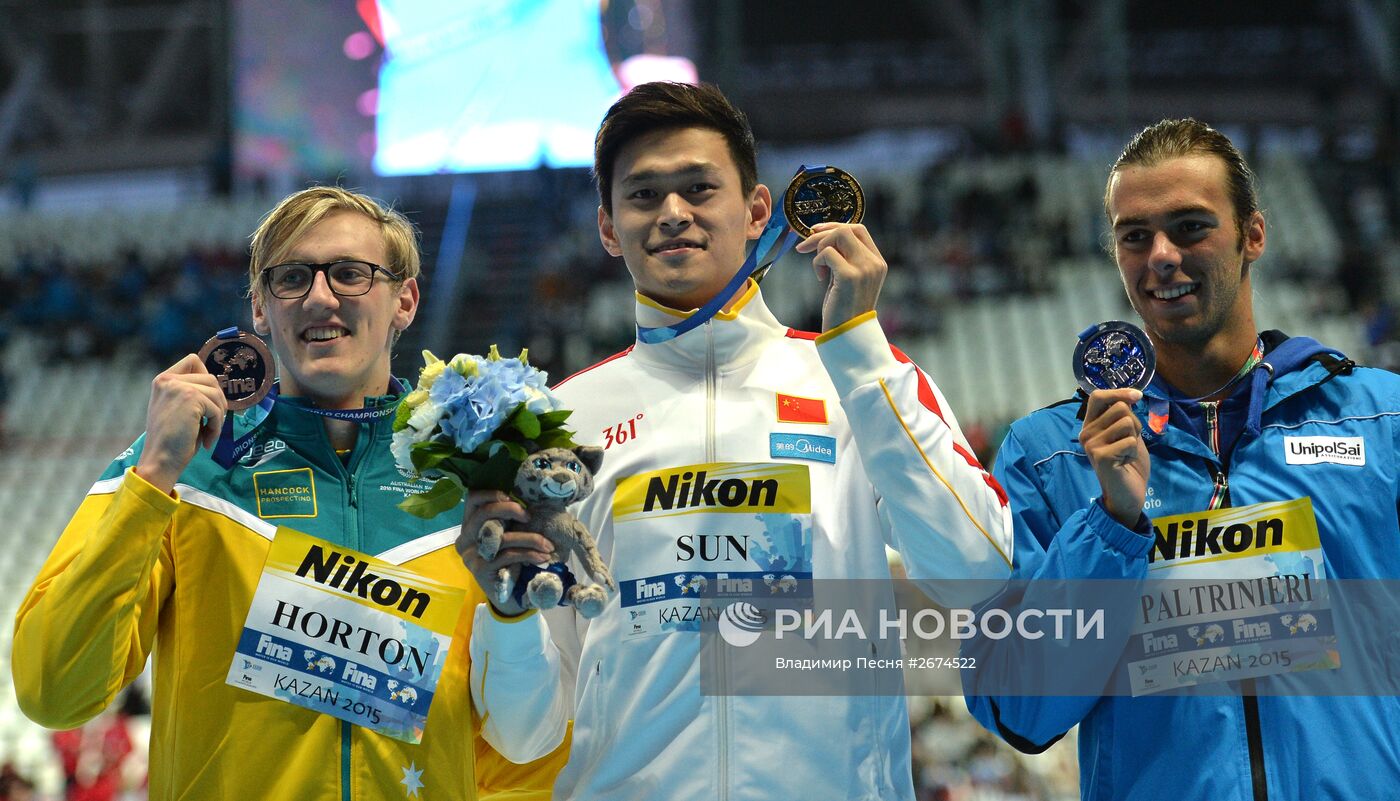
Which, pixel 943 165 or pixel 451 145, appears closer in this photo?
pixel 451 145

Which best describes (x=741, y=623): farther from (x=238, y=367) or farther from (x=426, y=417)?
(x=238, y=367)

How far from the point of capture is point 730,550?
8.16 feet

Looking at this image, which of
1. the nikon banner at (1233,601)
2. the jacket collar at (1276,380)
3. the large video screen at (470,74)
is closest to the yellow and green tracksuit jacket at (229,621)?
the nikon banner at (1233,601)

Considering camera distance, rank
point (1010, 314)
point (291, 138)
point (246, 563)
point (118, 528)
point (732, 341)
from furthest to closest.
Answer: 1. point (291, 138)
2. point (1010, 314)
3. point (732, 341)
4. point (246, 563)
5. point (118, 528)

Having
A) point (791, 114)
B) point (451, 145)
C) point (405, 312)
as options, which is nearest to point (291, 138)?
point (451, 145)

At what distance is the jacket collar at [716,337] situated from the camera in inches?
105

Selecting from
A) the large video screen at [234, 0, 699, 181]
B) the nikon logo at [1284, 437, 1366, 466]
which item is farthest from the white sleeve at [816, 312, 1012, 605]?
the large video screen at [234, 0, 699, 181]

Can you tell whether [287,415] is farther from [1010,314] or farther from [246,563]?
[1010,314]

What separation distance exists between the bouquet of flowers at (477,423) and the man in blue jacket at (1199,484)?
0.90 m

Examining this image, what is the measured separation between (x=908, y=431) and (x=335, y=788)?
108cm

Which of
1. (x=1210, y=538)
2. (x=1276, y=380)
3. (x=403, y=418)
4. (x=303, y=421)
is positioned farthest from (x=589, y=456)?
(x=1276, y=380)

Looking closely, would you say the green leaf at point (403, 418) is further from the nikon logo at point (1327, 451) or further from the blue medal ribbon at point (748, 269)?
the nikon logo at point (1327, 451)

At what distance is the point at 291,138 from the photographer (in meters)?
17.0

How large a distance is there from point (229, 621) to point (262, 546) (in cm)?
13
